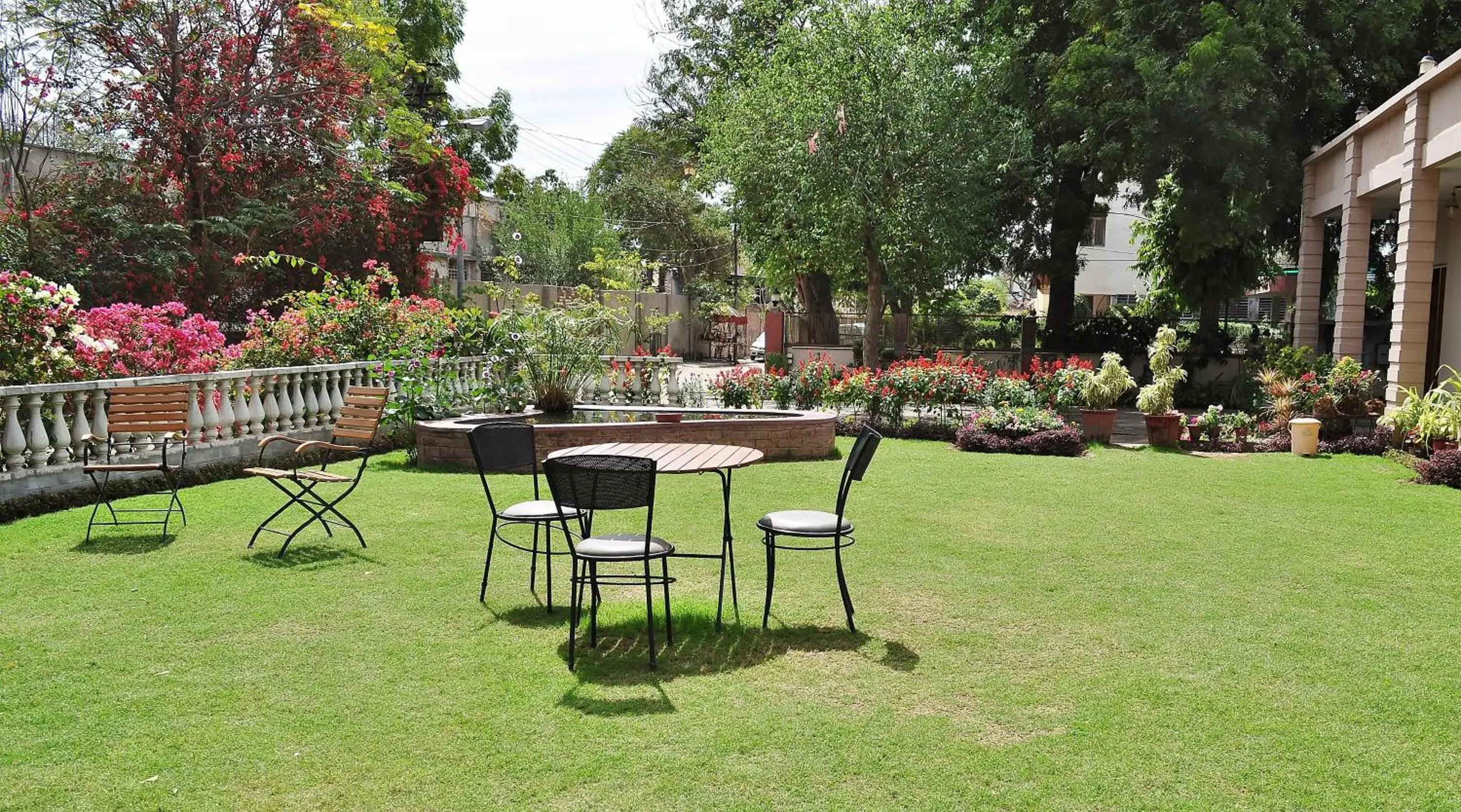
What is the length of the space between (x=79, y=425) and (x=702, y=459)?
608 centimetres

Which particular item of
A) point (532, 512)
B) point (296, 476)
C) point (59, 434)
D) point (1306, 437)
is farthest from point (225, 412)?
point (1306, 437)

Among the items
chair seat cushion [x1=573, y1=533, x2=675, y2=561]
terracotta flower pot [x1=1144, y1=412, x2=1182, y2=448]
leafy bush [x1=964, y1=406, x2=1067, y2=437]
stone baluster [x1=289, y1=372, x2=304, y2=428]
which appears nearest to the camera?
chair seat cushion [x1=573, y1=533, x2=675, y2=561]

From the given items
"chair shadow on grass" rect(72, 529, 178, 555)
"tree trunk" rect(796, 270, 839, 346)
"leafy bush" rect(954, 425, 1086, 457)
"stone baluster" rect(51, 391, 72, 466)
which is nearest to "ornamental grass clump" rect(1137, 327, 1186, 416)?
"leafy bush" rect(954, 425, 1086, 457)

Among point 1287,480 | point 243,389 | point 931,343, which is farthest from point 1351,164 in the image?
point 243,389

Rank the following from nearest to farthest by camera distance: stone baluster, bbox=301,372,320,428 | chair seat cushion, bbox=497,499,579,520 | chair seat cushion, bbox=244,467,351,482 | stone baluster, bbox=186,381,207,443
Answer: chair seat cushion, bbox=497,499,579,520
chair seat cushion, bbox=244,467,351,482
stone baluster, bbox=186,381,207,443
stone baluster, bbox=301,372,320,428

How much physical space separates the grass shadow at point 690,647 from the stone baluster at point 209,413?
617 centimetres

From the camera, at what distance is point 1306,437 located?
13.0 metres

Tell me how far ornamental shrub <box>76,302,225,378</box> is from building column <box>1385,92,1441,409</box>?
14363 millimetres

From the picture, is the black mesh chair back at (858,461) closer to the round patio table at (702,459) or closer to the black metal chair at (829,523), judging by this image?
the black metal chair at (829,523)

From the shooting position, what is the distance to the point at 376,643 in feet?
16.6

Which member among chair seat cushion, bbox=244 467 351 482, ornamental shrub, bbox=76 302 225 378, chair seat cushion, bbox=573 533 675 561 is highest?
ornamental shrub, bbox=76 302 225 378

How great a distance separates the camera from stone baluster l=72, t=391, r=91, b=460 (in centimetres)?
858

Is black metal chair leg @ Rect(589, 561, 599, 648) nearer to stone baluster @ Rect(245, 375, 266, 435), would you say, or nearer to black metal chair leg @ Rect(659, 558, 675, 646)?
black metal chair leg @ Rect(659, 558, 675, 646)

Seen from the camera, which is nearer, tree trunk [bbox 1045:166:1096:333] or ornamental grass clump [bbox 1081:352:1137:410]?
ornamental grass clump [bbox 1081:352:1137:410]
